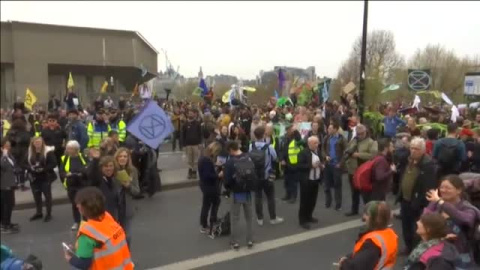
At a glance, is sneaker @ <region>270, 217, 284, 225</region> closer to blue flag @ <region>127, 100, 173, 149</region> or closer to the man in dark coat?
the man in dark coat

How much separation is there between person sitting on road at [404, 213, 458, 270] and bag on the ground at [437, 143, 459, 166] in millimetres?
4717

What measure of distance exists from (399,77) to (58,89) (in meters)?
27.1

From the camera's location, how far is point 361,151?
8.82 metres

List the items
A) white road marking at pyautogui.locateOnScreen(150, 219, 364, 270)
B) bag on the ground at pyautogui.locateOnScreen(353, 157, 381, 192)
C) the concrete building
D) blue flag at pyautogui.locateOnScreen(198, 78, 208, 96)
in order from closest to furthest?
1. white road marking at pyautogui.locateOnScreen(150, 219, 364, 270)
2. bag on the ground at pyautogui.locateOnScreen(353, 157, 381, 192)
3. blue flag at pyautogui.locateOnScreen(198, 78, 208, 96)
4. the concrete building

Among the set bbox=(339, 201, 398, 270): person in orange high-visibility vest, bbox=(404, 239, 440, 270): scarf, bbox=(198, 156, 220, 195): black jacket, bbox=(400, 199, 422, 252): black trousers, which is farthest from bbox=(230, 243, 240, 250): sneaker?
bbox=(404, 239, 440, 270): scarf

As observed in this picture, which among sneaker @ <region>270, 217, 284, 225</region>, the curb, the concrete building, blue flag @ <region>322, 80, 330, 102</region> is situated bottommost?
sneaker @ <region>270, 217, 284, 225</region>

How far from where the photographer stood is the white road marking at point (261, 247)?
662 centimetres

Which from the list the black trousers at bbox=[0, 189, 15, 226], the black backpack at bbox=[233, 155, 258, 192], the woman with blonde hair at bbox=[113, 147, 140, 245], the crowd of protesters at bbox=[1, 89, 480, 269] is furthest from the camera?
the black trousers at bbox=[0, 189, 15, 226]

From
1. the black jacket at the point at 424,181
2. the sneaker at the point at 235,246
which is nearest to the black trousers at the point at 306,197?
the sneaker at the point at 235,246

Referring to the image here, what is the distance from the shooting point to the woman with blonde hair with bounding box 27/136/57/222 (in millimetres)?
8664

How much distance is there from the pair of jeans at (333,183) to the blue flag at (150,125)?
3.24 meters

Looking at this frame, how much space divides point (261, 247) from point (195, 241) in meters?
1.02

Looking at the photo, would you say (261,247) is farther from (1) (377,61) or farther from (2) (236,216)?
(1) (377,61)

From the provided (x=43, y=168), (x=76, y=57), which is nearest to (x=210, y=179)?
(x=43, y=168)
